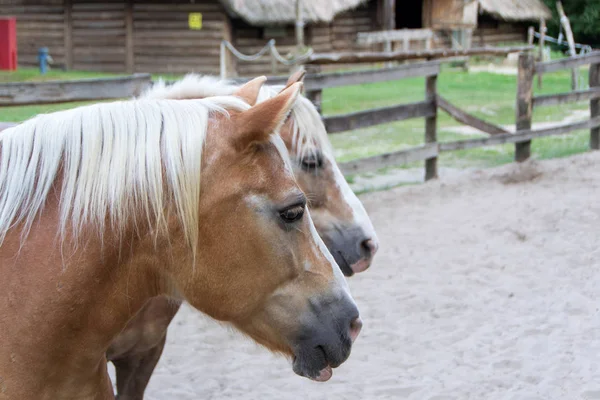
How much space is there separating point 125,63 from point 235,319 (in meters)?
18.7

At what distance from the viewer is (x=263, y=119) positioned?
1.69 meters

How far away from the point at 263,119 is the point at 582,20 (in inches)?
940

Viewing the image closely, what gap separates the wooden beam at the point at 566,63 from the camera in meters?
9.34

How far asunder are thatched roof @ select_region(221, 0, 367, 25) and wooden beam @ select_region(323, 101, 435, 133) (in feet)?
36.9

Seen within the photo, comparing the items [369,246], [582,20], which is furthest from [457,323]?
[582,20]

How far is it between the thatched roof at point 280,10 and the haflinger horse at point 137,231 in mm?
17492

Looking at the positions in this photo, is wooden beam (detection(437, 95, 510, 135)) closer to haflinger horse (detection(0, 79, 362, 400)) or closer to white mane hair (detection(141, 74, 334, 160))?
white mane hair (detection(141, 74, 334, 160))

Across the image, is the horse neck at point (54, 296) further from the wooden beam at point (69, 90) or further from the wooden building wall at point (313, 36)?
the wooden building wall at point (313, 36)

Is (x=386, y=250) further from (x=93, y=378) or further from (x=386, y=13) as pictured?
(x=386, y=13)

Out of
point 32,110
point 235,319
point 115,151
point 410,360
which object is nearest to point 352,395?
point 410,360

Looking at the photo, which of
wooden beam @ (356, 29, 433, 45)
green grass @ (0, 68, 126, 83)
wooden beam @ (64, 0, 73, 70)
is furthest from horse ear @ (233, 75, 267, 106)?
wooden beam @ (64, 0, 73, 70)

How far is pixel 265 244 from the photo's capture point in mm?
1730

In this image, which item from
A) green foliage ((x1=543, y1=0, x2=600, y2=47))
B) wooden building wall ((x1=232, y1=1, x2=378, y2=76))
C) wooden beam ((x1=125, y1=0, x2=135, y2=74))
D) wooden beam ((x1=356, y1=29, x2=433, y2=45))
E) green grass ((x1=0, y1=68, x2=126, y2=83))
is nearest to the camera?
green grass ((x1=0, y1=68, x2=126, y2=83))

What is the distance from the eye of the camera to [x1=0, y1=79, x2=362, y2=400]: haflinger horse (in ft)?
5.52
